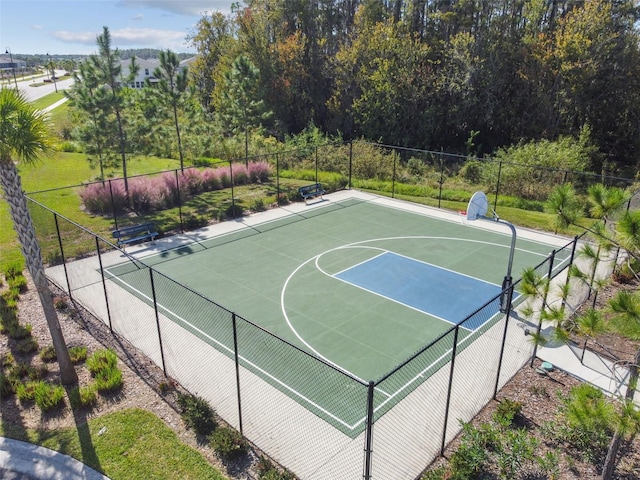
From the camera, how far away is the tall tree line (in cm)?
2864

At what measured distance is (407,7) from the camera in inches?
1398

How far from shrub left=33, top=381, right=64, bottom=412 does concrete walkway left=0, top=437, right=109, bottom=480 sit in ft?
2.61

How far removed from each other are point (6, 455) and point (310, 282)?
825cm

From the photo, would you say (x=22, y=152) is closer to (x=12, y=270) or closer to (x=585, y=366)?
(x=12, y=270)

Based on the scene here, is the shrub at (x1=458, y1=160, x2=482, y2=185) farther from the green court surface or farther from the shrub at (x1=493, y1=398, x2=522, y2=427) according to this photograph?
the shrub at (x1=493, y1=398, x2=522, y2=427)

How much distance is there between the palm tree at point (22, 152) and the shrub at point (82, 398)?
0.90 metres

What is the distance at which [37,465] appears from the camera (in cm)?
721

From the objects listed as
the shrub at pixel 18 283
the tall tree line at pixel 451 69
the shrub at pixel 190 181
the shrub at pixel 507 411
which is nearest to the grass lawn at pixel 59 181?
the shrub at pixel 18 283

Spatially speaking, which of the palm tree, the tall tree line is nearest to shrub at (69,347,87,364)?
the palm tree

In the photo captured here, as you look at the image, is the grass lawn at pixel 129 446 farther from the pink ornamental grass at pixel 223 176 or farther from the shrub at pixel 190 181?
the pink ornamental grass at pixel 223 176

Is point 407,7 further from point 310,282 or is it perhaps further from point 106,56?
point 310,282

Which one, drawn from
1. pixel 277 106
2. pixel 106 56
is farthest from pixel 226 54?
pixel 106 56

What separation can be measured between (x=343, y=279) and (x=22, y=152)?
29.1 ft

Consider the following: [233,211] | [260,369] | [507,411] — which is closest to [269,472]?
[260,369]
